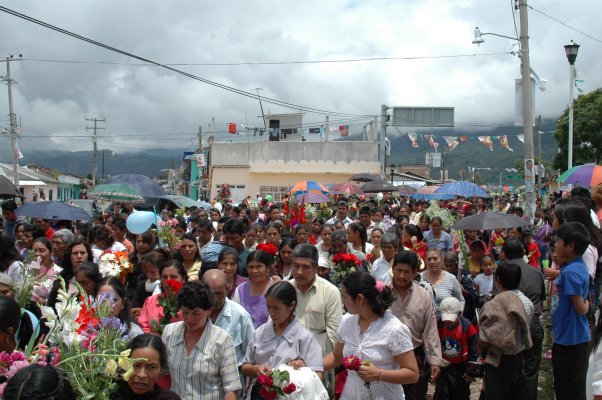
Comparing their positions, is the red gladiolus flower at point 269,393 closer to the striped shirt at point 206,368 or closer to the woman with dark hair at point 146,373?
the striped shirt at point 206,368

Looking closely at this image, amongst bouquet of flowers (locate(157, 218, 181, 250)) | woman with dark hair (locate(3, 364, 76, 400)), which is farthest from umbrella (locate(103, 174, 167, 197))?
woman with dark hair (locate(3, 364, 76, 400))

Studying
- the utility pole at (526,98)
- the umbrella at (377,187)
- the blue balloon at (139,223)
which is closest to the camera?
the blue balloon at (139,223)

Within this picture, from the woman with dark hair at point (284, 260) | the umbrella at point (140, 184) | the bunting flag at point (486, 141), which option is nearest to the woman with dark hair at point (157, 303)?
the woman with dark hair at point (284, 260)

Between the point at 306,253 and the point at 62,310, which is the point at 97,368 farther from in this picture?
the point at 306,253

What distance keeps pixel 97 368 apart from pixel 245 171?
129 ft

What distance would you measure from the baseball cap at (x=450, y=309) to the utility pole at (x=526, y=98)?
25.0ft

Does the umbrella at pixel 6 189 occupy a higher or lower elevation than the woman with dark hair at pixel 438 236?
higher

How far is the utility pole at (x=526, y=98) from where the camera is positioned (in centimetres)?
1273

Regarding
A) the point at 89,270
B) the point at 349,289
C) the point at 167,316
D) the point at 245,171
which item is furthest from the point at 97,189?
the point at 245,171

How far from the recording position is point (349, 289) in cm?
408

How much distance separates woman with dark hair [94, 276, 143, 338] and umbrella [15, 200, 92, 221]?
594 cm

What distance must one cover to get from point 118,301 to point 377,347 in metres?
1.90

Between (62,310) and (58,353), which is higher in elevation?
(62,310)

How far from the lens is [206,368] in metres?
3.81
